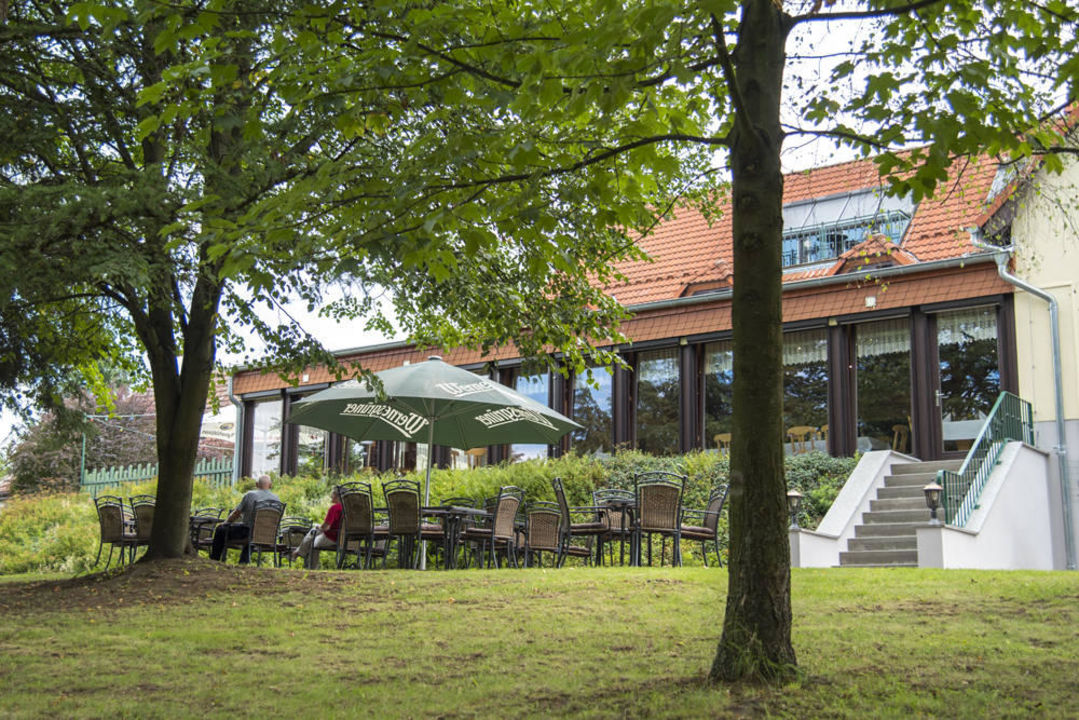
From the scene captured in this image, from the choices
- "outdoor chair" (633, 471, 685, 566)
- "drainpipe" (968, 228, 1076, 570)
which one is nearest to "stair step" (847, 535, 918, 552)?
"outdoor chair" (633, 471, 685, 566)

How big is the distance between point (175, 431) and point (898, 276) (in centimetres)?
1189

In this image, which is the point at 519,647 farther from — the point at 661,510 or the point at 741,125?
the point at 661,510

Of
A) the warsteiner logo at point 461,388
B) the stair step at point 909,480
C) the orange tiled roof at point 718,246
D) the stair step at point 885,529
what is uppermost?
the orange tiled roof at point 718,246

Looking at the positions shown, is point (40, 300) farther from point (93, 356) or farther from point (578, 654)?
point (578, 654)

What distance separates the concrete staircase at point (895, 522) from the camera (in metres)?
13.0

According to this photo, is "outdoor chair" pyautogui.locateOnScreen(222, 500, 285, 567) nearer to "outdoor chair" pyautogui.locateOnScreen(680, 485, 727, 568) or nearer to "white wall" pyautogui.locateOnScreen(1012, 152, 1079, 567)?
"outdoor chair" pyautogui.locateOnScreen(680, 485, 727, 568)

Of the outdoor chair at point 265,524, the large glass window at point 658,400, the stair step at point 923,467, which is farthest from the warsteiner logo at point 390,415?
the large glass window at point 658,400

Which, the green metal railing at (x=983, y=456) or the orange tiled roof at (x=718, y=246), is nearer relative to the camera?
the green metal railing at (x=983, y=456)

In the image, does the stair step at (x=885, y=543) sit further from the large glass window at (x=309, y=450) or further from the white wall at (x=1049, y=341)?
the large glass window at (x=309, y=450)

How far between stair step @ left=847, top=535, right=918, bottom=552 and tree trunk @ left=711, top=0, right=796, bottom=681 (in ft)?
29.5

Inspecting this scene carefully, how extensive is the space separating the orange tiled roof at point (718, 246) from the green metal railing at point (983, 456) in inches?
113

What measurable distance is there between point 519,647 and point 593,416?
1453 cm

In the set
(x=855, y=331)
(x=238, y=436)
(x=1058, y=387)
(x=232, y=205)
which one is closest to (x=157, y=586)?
(x=232, y=205)

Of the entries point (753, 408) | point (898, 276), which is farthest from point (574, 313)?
point (898, 276)
